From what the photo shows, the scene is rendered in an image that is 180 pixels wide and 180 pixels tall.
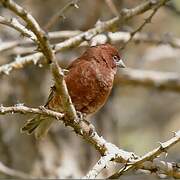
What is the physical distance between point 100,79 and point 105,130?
227 cm

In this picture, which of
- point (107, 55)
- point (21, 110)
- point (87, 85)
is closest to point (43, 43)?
point (21, 110)

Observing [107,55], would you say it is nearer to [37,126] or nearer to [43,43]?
[37,126]

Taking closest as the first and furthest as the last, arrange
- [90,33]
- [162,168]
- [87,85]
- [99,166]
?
[99,166]
[162,168]
[87,85]
[90,33]

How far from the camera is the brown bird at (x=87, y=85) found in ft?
13.5

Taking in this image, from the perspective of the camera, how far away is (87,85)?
4.14 metres

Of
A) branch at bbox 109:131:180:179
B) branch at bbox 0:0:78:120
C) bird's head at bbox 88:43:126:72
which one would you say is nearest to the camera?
branch at bbox 0:0:78:120

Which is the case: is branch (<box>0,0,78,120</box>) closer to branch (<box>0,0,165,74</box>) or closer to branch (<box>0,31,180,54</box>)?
branch (<box>0,0,165,74</box>)

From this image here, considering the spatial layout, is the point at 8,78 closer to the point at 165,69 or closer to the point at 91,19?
the point at 91,19

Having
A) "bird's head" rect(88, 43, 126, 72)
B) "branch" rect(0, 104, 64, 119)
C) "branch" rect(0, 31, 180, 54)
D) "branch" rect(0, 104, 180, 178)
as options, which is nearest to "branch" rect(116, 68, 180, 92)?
"branch" rect(0, 31, 180, 54)

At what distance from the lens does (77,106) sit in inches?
167

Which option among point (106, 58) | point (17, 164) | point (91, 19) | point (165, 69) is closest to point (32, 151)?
point (17, 164)

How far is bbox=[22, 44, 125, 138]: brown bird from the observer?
13.5ft

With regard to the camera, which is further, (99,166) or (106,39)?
(106,39)

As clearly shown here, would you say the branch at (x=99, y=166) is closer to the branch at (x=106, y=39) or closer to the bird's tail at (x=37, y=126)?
the bird's tail at (x=37, y=126)
